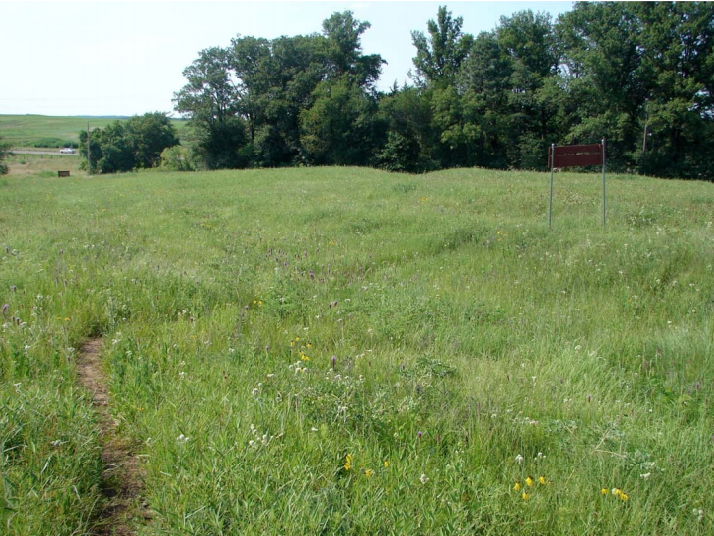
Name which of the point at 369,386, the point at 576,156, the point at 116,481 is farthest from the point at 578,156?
the point at 116,481

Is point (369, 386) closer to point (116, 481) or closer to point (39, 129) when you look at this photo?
point (116, 481)

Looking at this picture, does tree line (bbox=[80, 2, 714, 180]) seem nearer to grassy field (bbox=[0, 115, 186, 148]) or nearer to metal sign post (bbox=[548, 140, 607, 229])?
metal sign post (bbox=[548, 140, 607, 229])

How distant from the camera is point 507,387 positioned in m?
4.00

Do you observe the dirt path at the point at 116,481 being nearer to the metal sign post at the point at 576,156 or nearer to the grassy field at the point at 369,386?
the grassy field at the point at 369,386

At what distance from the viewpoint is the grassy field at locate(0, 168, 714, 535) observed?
264cm

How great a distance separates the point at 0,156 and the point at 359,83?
4017 centimetres

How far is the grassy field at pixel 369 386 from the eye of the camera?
8.66 ft

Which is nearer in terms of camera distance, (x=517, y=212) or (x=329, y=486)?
(x=329, y=486)


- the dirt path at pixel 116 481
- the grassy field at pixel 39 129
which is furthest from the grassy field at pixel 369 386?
the grassy field at pixel 39 129

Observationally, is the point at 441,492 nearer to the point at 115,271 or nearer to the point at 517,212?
the point at 115,271

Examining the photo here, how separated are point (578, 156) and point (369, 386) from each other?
9.02 m

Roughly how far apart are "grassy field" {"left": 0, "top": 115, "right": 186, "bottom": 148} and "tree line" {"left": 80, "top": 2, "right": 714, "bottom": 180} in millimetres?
42859

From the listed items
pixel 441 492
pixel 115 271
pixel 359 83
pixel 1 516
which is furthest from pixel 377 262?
pixel 359 83

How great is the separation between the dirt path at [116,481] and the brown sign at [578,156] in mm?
9971
